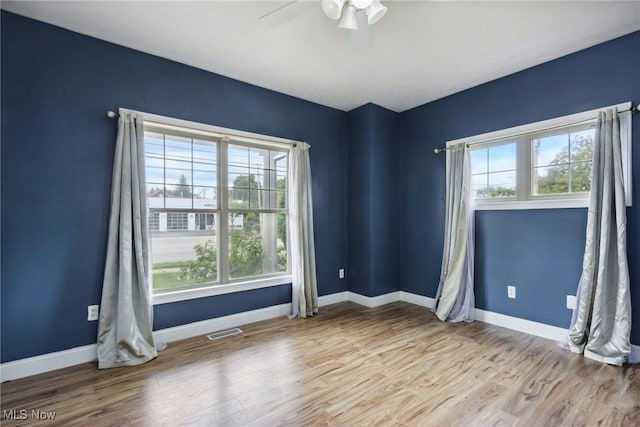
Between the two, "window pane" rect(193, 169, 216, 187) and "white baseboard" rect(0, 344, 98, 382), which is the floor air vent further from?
"window pane" rect(193, 169, 216, 187)

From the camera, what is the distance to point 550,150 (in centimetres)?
307

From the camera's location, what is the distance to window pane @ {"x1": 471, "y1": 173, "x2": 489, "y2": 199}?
3.57 metres

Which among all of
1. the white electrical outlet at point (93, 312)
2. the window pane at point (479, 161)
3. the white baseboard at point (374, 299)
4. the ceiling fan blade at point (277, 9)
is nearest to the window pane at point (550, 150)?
the window pane at point (479, 161)

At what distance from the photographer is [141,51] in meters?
2.82

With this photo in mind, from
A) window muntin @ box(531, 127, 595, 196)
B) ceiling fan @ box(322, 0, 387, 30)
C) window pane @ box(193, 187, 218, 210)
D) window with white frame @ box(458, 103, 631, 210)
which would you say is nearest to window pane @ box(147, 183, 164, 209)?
window pane @ box(193, 187, 218, 210)

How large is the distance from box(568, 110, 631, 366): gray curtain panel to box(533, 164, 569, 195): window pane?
0.31 metres

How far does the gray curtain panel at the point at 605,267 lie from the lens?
2.47 m

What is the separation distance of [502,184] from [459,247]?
847 millimetres

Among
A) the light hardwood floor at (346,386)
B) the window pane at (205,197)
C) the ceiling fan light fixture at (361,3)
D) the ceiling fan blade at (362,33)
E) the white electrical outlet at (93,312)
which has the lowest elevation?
the light hardwood floor at (346,386)

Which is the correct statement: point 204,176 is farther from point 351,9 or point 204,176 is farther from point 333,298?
point 333,298

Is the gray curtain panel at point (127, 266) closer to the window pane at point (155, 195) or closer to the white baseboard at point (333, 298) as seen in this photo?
the window pane at point (155, 195)

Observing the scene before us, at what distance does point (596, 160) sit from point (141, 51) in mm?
4194

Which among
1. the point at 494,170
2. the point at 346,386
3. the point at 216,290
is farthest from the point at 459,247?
the point at 216,290

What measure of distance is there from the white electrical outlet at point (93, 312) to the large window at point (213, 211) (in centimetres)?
45
